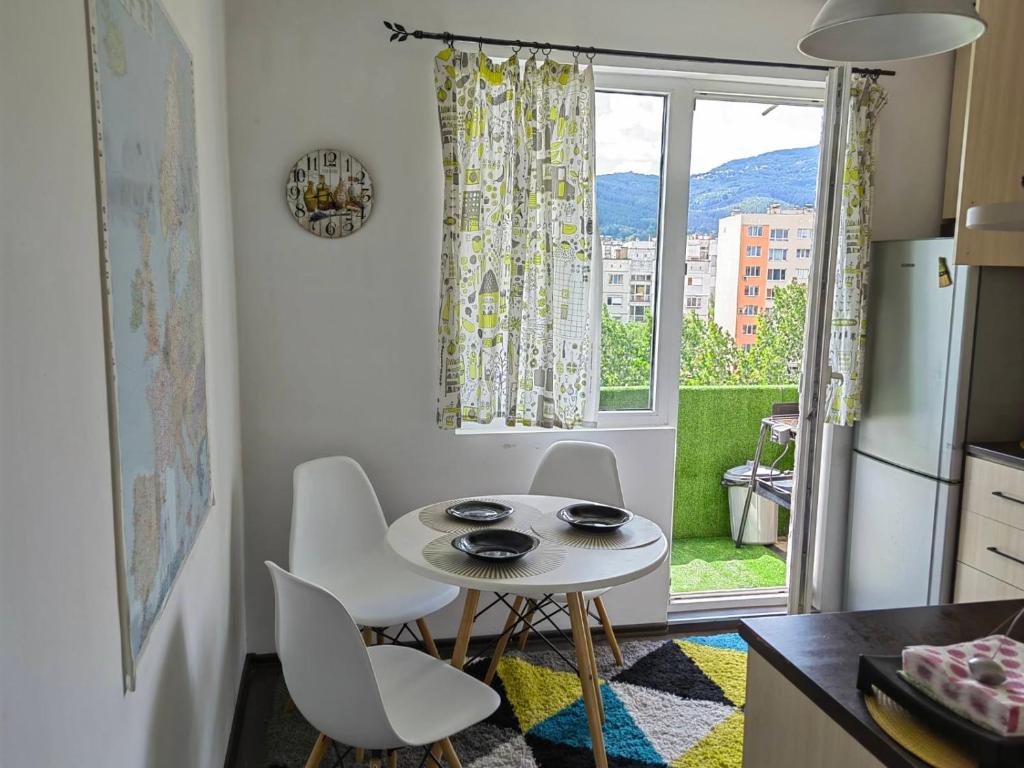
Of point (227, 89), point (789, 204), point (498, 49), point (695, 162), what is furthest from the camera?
point (789, 204)

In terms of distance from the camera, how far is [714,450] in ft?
16.6

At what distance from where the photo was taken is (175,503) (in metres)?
1.66

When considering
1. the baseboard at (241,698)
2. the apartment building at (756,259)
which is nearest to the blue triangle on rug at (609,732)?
the baseboard at (241,698)

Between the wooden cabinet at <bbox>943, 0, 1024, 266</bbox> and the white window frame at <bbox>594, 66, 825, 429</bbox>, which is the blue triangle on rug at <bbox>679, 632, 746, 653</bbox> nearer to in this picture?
the white window frame at <bbox>594, 66, 825, 429</bbox>

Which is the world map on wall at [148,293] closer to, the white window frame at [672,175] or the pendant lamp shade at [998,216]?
the pendant lamp shade at [998,216]

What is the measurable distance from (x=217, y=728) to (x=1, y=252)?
1.90 metres

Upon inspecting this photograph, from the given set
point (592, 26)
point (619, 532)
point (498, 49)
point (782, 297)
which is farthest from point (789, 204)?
point (619, 532)

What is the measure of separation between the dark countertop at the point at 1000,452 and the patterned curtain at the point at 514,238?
1574mm

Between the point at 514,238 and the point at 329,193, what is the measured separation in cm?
74

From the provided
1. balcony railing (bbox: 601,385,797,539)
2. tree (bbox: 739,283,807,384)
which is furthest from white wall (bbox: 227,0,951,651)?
balcony railing (bbox: 601,385,797,539)

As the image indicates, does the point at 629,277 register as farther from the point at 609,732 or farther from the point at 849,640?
the point at 849,640

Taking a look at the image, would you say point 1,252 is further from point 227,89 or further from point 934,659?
point 227,89

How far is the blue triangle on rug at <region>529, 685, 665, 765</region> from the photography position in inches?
102

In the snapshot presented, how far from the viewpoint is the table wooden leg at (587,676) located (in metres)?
2.41
